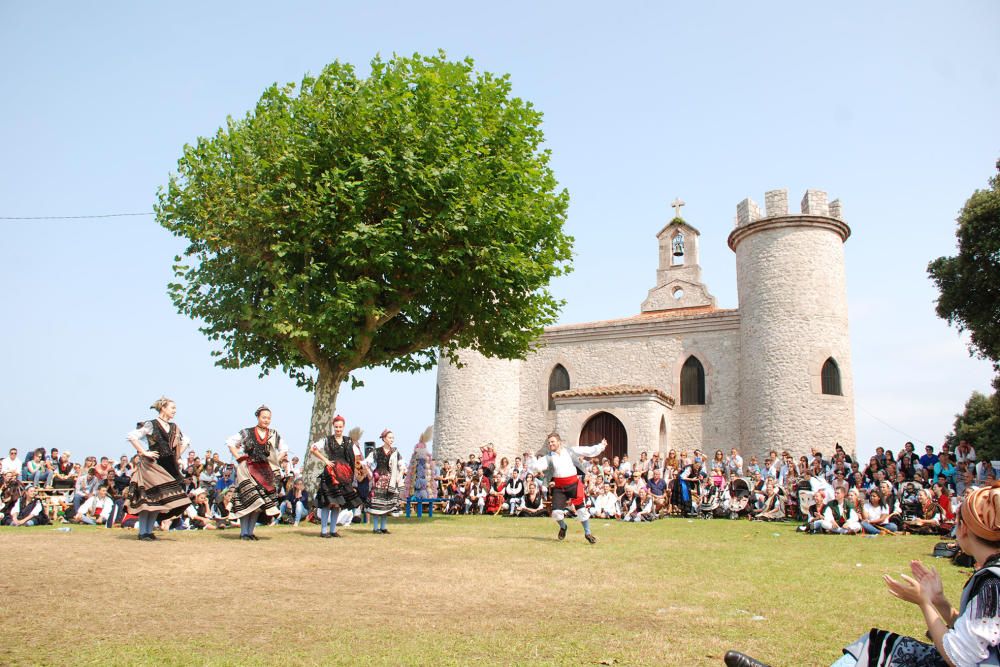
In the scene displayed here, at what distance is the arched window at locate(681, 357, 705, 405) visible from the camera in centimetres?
2944

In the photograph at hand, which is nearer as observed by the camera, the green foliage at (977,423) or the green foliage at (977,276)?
the green foliage at (977,276)

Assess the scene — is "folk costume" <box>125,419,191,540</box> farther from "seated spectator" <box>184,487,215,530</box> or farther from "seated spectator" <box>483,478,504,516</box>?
"seated spectator" <box>483,478,504,516</box>

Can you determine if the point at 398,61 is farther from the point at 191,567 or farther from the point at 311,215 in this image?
the point at 191,567

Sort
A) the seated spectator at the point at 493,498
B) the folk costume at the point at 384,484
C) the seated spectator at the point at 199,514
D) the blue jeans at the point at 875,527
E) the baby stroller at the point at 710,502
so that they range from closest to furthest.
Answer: the folk costume at the point at 384,484 → the blue jeans at the point at 875,527 → the seated spectator at the point at 199,514 → the baby stroller at the point at 710,502 → the seated spectator at the point at 493,498

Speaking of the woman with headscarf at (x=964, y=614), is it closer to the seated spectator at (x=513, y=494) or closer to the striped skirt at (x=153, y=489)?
the striped skirt at (x=153, y=489)

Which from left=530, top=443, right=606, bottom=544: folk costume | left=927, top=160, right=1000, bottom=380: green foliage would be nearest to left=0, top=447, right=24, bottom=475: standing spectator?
left=530, top=443, right=606, bottom=544: folk costume

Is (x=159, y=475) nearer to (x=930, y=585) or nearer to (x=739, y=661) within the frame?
(x=739, y=661)

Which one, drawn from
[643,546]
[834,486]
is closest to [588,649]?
[643,546]

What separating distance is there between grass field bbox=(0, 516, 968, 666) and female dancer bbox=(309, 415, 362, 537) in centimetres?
130

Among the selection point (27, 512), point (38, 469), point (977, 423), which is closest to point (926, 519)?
point (27, 512)

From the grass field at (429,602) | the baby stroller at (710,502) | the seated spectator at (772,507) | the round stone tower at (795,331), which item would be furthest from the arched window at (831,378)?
the grass field at (429,602)

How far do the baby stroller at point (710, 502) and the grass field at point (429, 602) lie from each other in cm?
915

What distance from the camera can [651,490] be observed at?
66.8ft

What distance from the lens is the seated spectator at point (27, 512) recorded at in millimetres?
15961
